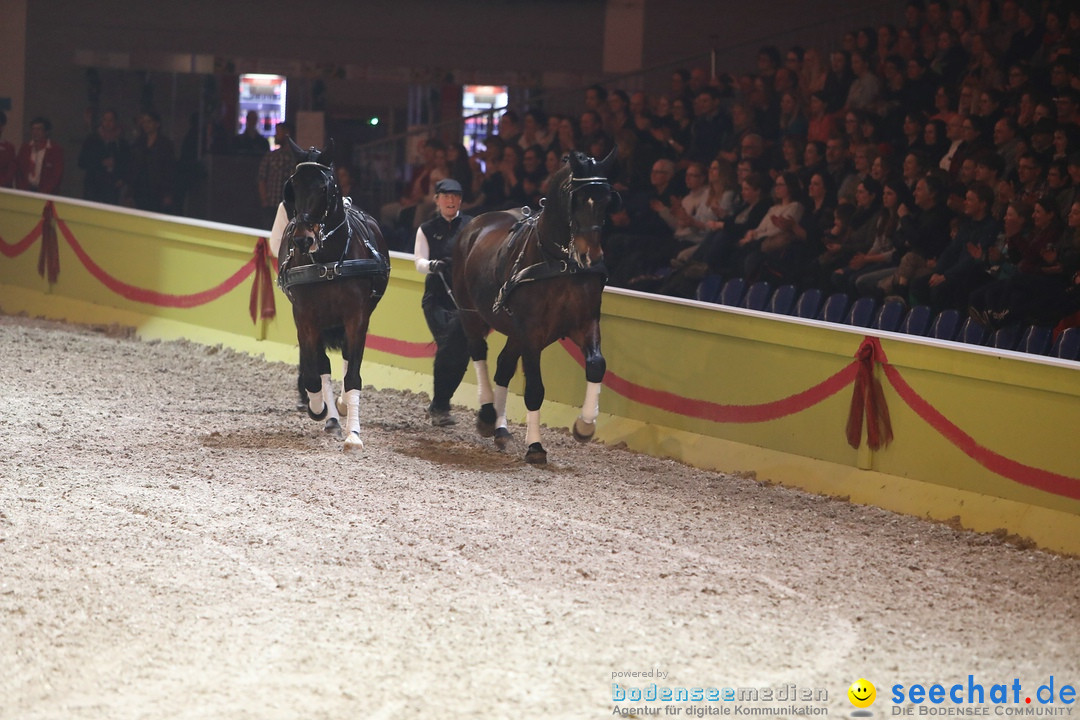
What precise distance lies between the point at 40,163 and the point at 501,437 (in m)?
11.2

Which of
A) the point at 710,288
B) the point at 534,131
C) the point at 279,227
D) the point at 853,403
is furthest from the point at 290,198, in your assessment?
the point at 534,131

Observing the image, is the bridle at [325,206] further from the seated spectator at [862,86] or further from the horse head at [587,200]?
the seated spectator at [862,86]

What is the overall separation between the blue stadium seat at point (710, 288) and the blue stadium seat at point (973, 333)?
2.69 metres

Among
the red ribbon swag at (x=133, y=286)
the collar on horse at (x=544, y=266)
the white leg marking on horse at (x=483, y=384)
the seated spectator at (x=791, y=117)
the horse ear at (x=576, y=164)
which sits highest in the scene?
the seated spectator at (x=791, y=117)

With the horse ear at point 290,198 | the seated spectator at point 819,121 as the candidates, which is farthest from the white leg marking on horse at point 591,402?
the seated spectator at point 819,121

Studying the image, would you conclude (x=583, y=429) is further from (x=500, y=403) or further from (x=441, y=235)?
(x=441, y=235)

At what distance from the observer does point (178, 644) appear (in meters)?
5.18

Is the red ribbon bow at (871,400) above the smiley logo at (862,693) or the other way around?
above

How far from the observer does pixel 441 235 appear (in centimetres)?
972

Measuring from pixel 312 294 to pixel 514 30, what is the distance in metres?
12.1

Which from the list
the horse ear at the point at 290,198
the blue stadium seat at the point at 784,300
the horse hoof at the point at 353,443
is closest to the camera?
the horse ear at the point at 290,198

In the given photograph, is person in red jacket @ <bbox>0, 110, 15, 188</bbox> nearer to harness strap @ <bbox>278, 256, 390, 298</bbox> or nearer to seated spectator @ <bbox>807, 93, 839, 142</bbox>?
harness strap @ <bbox>278, 256, 390, 298</bbox>

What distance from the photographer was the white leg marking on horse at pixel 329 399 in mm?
9195

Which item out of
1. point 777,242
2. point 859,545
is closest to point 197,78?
point 777,242
